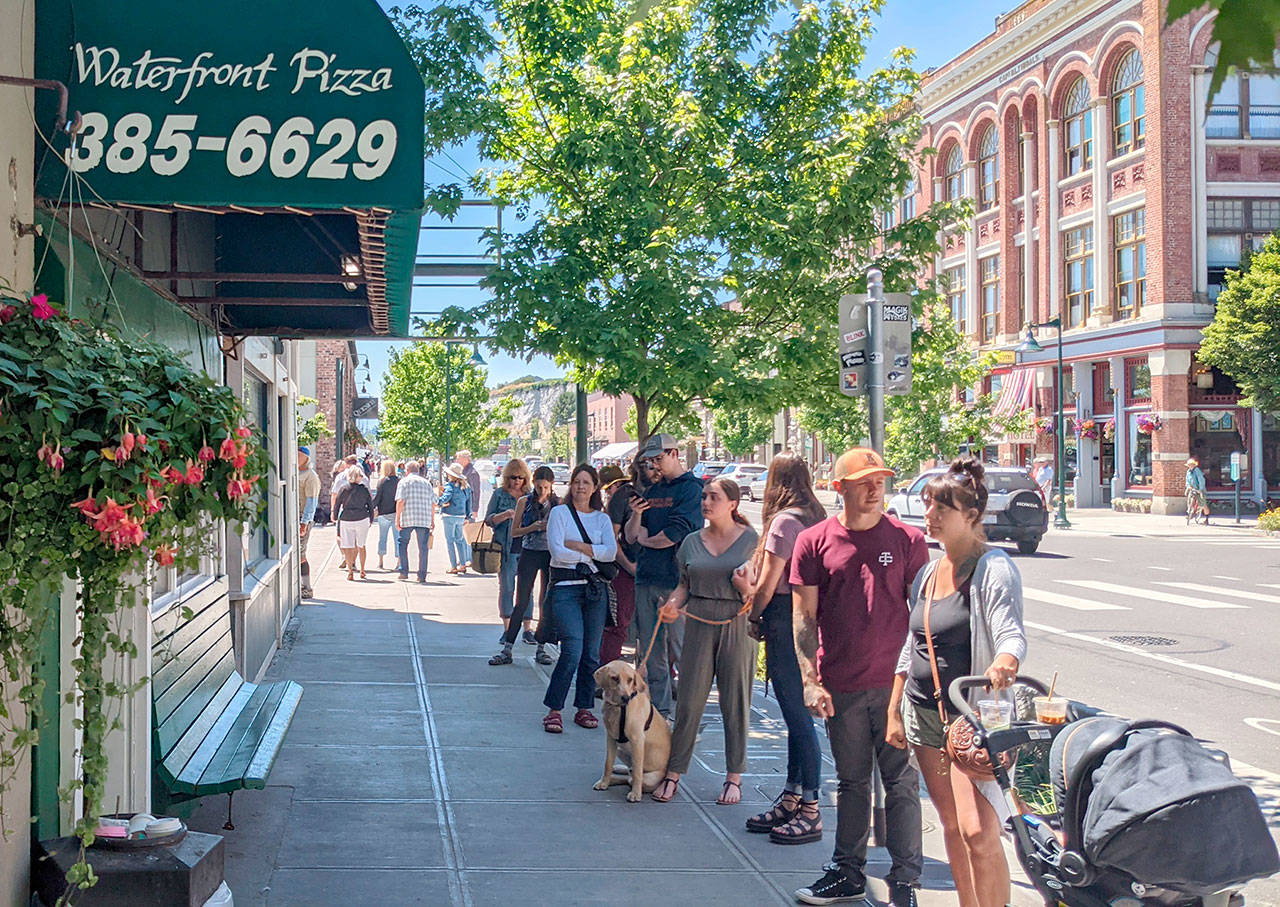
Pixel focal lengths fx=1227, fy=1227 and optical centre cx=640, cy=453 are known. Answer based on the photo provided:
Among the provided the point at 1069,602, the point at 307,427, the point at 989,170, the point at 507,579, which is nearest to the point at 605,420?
the point at 989,170

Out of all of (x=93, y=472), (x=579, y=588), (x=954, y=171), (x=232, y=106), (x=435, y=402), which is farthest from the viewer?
(x=435, y=402)

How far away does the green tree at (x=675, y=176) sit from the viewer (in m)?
10.4

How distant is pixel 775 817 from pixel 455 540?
14.4m

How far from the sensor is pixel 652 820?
21.1 feet

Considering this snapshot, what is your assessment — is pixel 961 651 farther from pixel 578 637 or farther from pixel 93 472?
pixel 578 637

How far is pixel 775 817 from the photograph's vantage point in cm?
618

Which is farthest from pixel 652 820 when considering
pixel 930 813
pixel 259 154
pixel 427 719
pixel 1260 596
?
pixel 1260 596

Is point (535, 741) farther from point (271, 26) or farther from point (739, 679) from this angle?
point (271, 26)

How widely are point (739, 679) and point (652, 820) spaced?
0.87 metres

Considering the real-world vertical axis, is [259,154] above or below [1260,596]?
above

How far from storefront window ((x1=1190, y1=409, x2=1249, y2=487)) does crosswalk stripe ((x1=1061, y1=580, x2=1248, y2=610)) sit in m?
21.4

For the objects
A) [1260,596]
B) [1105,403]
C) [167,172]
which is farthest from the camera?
[1105,403]

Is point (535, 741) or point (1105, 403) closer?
point (535, 741)

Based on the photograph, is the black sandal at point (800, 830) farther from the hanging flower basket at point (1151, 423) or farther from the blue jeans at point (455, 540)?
the hanging flower basket at point (1151, 423)
